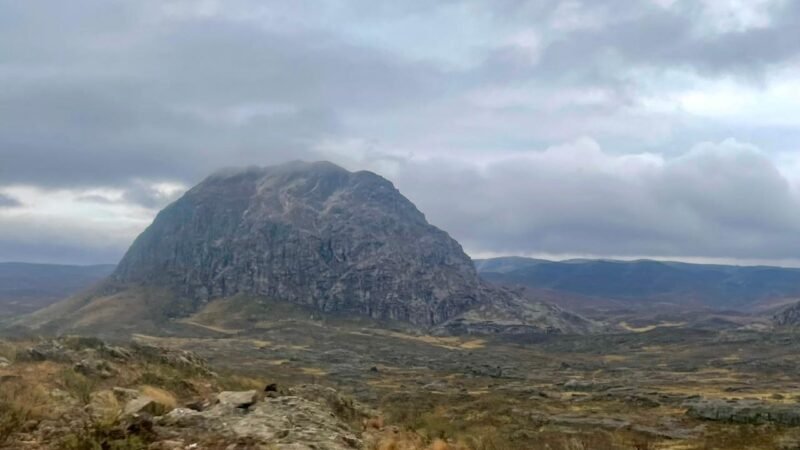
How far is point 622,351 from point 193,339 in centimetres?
9846

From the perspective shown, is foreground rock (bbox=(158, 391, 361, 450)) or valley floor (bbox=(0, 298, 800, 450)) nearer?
foreground rock (bbox=(158, 391, 361, 450))

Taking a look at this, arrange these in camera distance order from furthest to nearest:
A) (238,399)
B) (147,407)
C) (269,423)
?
(238,399) → (147,407) → (269,423)

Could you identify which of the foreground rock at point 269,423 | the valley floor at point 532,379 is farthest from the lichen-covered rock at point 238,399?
the valley floor at point 532,379

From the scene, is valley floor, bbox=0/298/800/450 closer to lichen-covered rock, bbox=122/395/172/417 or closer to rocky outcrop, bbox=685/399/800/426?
rocky outcrop, bbox=685/399/800/426

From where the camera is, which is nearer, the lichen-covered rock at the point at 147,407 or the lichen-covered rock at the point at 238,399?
the lichen-covered rock at the point at 147,407

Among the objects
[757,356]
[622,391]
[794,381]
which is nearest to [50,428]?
[622,391]

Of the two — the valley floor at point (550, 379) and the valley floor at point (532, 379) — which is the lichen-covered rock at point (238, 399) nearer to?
the valley floor at point (532, 379)

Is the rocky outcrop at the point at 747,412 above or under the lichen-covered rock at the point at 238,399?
under

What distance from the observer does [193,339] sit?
489 ft

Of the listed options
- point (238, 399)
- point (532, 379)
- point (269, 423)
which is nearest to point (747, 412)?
point (238, 399)

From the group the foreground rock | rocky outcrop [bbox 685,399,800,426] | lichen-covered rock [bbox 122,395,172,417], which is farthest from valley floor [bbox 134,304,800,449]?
lichen-covered rock [bbox 122,395,172,417]

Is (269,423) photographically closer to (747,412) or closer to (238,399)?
(238,399)

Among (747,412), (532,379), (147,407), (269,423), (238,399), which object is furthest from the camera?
(532,379)

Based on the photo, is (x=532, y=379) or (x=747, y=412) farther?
(x=532, y=379)
